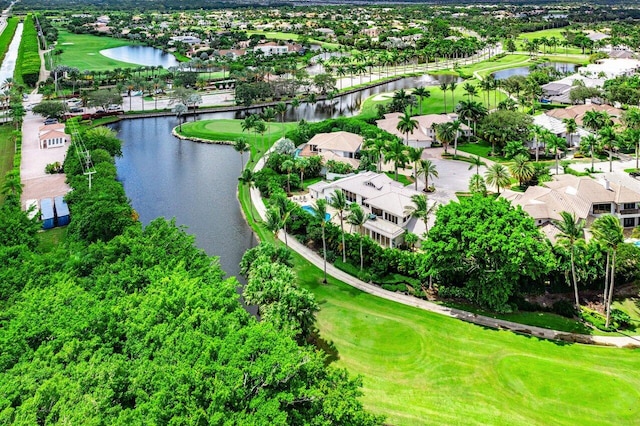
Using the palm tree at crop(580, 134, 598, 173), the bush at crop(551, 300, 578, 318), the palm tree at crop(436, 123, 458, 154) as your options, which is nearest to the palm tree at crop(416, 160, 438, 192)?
the palm tree at crop(436, 123, 458, 154)

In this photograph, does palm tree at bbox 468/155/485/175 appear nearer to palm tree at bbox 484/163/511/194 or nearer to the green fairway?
palm tree at bbox 484/163/511/194

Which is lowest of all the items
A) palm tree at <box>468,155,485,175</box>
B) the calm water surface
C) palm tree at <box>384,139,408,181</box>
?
the calm water surface

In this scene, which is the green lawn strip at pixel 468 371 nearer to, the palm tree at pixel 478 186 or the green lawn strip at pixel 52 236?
the palm tree at pixel 478 186

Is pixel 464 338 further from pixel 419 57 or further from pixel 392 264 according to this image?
pixel 419 57

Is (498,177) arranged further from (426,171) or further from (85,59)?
(85,59)

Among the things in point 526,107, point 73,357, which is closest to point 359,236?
point 73,357
